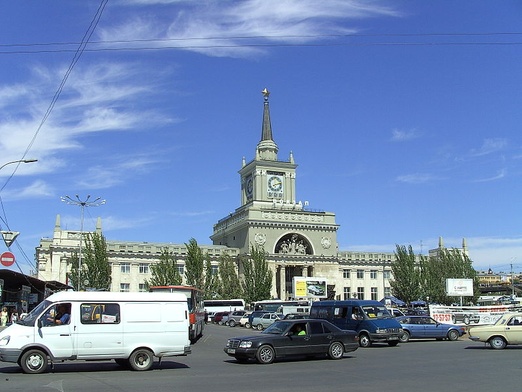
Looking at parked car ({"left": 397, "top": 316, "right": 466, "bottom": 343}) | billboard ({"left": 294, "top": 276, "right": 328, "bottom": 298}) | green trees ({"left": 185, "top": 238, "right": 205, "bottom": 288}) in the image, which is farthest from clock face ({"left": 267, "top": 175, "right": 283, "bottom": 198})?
parked car ({"left": 397, "top": 316, "right": 466, "bottom": 343})

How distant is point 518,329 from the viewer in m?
23.3

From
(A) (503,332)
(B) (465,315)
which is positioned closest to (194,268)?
(B) (465,315)

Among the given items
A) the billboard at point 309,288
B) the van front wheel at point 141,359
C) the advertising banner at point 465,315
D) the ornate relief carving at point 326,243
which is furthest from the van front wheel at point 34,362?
the ornate relief carving at point 326,243

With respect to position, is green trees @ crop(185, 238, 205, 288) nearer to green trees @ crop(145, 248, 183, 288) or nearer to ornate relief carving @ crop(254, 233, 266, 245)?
green trees @ crop(145, 248, 183, 288)

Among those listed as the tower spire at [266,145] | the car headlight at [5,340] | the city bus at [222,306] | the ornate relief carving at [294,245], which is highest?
the tower spire at [266,145]

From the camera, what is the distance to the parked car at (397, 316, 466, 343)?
29.8m

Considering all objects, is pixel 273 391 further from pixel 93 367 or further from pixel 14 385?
pixel 93 367

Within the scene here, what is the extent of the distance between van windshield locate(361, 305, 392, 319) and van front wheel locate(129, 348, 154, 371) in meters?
12.7

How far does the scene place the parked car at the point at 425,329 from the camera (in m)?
29.8

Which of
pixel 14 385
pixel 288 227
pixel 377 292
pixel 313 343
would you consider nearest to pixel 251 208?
pixel 288 227

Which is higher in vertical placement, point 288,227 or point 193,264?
point 288,227

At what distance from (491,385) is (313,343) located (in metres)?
7.10

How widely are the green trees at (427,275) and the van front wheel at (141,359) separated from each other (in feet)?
239

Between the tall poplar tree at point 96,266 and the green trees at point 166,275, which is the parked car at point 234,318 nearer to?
the green trees at point 166,275
